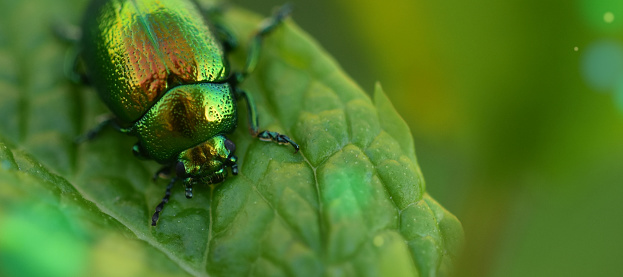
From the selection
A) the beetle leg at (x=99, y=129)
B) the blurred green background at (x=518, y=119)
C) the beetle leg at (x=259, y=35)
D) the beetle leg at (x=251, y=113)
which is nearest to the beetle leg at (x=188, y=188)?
the beetle leg at (x=251, y=113)

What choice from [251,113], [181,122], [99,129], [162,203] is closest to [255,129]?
[251,113]

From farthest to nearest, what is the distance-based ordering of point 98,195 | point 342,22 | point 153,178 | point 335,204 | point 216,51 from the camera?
point 342,22
point 216,51
point 153,178
point 98,195
point 335,204

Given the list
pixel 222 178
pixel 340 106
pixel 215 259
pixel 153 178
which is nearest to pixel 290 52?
pixel 340 106

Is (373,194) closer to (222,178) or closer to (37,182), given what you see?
(222,178)

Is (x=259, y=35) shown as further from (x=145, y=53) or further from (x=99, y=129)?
(x=99, y=129)

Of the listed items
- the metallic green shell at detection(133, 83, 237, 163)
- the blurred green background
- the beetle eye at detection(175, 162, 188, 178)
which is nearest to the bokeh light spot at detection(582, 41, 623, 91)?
the blurred green background

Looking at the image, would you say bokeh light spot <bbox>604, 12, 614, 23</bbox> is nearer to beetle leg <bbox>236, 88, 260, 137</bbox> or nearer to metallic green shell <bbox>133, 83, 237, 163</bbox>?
beetle leg <bbox>236, 88, 260, 137</bbox>
